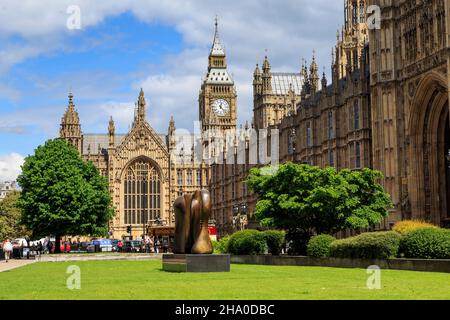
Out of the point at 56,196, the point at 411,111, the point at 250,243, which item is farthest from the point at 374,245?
the point at 56,196

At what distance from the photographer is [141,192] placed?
140 m

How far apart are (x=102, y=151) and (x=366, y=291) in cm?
12873

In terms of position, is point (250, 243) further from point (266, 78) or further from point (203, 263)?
point (266, 78)

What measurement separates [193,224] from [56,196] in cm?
4398

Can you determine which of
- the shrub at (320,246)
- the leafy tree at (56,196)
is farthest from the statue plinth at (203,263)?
the leafy tree at (56,196)

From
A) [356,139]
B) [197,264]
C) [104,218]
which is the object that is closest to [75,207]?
[104,218]

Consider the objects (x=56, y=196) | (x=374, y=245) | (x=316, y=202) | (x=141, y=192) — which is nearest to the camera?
(x=374, y=245)

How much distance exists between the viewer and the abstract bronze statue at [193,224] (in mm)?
32781

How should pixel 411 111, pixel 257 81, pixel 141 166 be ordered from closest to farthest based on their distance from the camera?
pixel 411 111 < pixel 257 81 < pixel 141 166

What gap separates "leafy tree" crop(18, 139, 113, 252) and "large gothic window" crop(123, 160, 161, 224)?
58380mm

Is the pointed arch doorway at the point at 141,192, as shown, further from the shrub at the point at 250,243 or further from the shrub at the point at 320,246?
the shrub at the point at 320,246

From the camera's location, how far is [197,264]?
31688mm

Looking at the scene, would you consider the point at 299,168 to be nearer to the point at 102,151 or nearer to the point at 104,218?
the point at 104,218
